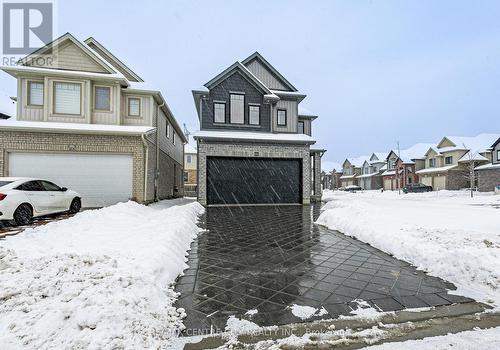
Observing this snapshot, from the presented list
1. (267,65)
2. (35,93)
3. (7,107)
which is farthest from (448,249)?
(7,107)

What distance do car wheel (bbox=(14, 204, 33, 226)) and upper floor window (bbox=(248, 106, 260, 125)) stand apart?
11.4m

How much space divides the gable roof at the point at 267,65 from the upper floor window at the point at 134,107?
25.2 feet

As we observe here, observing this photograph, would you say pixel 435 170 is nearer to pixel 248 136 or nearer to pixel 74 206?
pixel 248 136

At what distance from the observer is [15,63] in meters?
12.2

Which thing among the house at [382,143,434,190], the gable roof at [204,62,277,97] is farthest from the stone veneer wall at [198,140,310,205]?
the house at [382,143,434,190]

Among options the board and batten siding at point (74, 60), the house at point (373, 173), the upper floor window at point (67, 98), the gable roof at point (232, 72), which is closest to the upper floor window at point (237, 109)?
the gable roof at point (232, 72)

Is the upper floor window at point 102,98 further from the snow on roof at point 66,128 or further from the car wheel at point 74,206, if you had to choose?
the car wheel at point 74,206

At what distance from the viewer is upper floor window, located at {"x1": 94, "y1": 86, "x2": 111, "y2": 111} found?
501 inches

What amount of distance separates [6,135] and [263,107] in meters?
12.7

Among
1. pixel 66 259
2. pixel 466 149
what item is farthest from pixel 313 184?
pixel 466 149

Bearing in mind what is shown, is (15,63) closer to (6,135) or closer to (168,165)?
(6,135)

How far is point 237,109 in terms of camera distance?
50.9 feet

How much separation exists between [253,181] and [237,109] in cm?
463

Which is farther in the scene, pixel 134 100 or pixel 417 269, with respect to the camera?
pixel 134 100
